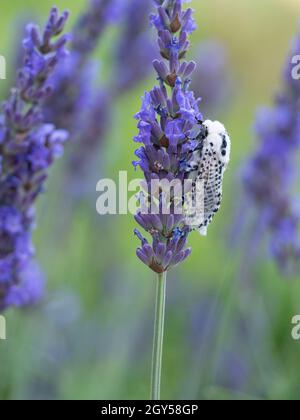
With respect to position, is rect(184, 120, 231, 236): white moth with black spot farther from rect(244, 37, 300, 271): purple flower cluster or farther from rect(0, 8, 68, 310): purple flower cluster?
rect(244, 37, 300, 271): purple flower cluster

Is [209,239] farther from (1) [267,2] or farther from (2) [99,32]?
(1) [267,2]

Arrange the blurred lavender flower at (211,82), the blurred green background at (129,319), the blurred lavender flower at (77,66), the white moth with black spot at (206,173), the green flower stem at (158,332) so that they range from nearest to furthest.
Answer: the green flower stem at (158,332)
the white moth with black spot at (206,173)
the blurred lavender flower at (77,66)
the blurred green background at (129,319)
the blurred lavender flower at (211,82)

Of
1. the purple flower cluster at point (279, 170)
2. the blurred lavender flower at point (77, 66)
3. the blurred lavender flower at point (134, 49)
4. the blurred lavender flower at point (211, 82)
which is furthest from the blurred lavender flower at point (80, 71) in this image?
the blurred lavender flower at point (211, 82)

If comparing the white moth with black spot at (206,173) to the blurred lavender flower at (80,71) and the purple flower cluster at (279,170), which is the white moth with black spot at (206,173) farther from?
the purple flower cluster at (279,170)

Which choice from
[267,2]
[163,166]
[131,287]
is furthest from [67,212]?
[267,2]

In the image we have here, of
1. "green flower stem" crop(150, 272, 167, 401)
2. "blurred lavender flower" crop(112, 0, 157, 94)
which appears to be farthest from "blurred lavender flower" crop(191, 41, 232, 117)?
"green flower stem" crop(150, 272, 167, 401)

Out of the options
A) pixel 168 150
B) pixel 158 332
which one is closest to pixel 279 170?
pixel 168 150

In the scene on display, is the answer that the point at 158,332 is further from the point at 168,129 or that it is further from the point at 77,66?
the point at 77,66
